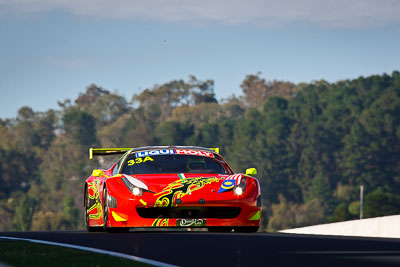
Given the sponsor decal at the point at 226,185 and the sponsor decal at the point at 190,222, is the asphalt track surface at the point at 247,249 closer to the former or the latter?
the sponsor decal at the point at 190,222

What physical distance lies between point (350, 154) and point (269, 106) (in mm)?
20613

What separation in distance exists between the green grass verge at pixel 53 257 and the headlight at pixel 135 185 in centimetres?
246

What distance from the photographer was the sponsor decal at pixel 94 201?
51.5 ft

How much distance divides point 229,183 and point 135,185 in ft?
4.11

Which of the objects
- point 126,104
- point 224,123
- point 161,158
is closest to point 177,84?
point 126,104

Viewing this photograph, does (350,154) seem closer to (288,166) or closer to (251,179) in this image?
(288,166)

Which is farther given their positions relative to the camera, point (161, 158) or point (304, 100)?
point (304, 100)

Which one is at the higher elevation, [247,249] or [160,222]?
[160,222]

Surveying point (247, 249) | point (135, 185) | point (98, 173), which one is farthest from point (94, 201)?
point (247, 249)

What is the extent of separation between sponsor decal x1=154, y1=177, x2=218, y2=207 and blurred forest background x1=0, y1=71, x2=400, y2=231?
11058cm

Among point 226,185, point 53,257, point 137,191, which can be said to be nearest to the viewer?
point 53,257

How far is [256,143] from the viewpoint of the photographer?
157m

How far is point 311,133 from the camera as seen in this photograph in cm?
15375

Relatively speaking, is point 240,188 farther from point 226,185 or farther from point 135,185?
point 135,185
